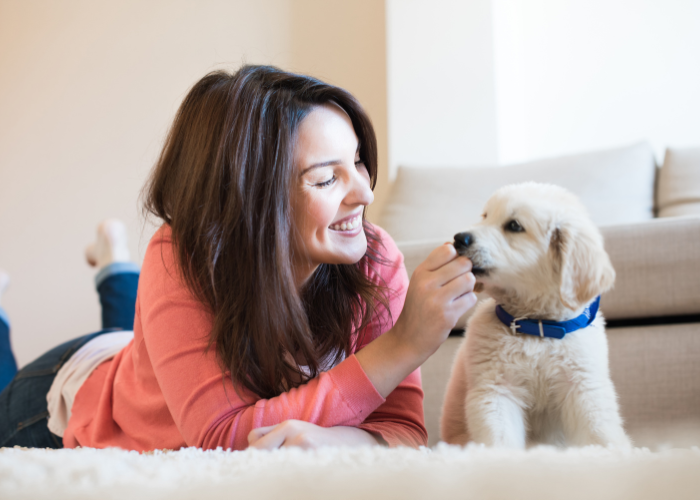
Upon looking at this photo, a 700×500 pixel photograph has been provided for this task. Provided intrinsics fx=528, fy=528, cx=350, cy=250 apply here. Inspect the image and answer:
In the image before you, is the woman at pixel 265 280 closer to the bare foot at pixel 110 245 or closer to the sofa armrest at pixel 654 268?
the sofa armrest at pixel 654 268

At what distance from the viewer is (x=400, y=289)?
1.12 metres

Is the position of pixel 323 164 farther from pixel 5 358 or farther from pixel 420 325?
pixel 5 358

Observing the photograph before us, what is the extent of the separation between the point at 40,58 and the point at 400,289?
3.57 m

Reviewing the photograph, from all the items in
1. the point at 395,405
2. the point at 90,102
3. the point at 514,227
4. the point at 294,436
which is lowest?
the point at 395,405

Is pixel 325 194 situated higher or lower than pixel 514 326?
higher

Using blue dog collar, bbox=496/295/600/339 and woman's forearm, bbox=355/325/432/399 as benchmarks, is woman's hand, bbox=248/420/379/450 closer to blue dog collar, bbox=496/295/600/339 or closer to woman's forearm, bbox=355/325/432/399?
woman's forearm, bbox=355/325/432/399

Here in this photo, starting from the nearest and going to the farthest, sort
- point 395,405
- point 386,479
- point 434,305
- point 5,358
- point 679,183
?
point 386,479 → point 434,305 → point 395,405 → point 5,358 → point 679,183

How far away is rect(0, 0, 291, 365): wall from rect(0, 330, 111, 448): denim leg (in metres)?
2.10

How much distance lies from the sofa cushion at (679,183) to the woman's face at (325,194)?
4.85 feet

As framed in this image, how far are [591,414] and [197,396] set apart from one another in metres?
0.61

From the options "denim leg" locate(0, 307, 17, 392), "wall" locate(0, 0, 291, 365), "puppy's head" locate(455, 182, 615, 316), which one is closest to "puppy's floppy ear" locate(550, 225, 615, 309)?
"puppy's head" locate(455, 182, 615, 316)

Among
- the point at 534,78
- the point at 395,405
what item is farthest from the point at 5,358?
the point at 534,78

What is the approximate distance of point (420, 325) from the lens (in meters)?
0.76

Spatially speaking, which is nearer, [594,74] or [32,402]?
[32,402]
